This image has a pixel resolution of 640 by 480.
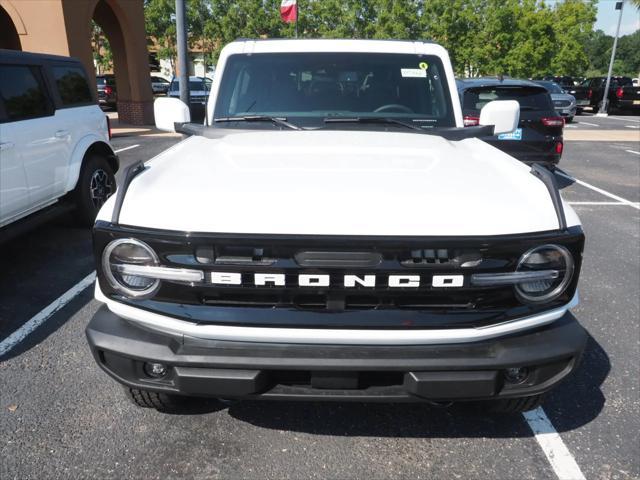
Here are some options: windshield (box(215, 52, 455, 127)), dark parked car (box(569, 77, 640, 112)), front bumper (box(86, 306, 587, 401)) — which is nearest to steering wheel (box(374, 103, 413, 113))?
windshield (box(215, 52, 455, 127))

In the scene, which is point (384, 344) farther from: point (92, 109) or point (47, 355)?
point (92, 109)

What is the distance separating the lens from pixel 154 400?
250cm

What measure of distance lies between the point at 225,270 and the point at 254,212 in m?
0.24

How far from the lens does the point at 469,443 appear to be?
8.39 feet

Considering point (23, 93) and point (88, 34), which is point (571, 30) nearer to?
point (88, 34)

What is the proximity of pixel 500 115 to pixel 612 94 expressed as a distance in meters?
25.8

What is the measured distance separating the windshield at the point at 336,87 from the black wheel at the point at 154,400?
1705 mm

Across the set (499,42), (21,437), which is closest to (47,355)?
(21,437)

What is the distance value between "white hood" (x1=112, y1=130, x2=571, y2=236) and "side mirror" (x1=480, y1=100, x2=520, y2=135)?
34.0 inches

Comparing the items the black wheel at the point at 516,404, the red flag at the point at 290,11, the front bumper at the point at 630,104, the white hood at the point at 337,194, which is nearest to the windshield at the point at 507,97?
the white hood at the point at 337,194

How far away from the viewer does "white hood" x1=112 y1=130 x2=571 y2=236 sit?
1.88m

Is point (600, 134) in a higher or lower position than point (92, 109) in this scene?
lower

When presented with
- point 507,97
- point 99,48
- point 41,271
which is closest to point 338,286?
point 41,271

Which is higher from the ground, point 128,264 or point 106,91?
point 128,264
